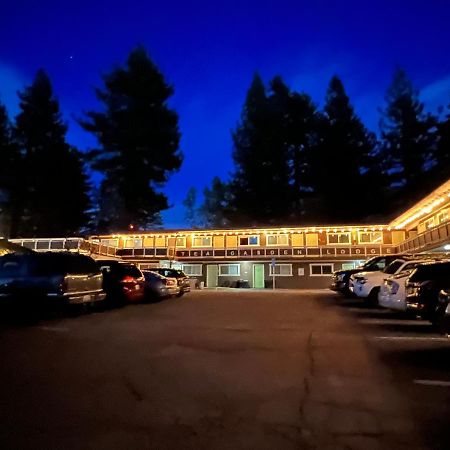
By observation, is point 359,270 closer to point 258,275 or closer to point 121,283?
point 121,283

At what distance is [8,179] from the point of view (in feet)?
165

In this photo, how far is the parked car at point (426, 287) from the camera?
1027cm

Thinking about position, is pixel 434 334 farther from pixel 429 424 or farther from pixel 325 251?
pixel 325 251

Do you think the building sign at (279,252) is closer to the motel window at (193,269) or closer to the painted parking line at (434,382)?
the motel window at (193,269)

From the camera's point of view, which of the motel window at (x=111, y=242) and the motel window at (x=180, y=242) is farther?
the motel window at (x=111, y=242)

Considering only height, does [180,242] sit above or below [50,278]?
above

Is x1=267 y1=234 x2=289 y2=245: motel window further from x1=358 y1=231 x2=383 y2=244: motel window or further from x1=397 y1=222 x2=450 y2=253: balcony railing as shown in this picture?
x1=397 y1=222 x2=450 y2=253: balcony railing

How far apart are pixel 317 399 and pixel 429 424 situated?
1214mm

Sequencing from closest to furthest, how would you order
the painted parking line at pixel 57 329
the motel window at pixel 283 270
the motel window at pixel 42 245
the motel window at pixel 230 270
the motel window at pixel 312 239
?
1. the painted parking line at pixel 57 329
2. the motel window at pixel 42 245
3. the motel window at pixel 283 270
4. the motel window at pixel 312 239
5. the motel window at pixel 230 270

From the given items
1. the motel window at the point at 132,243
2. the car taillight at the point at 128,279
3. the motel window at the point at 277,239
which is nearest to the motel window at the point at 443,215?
the motel window at the point at 277,239

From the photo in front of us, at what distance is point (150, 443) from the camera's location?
12.4 feet

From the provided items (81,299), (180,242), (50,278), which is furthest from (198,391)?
(180,242)

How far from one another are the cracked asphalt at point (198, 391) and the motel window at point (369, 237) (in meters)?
31.2

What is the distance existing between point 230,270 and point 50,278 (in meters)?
30.8
